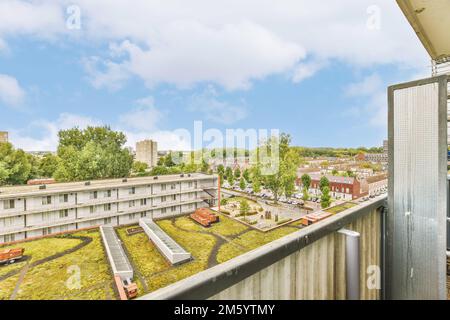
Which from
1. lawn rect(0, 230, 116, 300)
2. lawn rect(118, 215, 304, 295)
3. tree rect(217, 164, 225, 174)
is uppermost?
tree rect(217, 164, 225, 174)

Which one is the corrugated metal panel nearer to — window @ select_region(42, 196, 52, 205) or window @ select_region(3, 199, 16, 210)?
window @ select_region(42, 196, 52, 205)

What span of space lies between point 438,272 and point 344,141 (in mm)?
18160

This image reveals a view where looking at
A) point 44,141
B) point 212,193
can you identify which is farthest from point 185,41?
point 44,141

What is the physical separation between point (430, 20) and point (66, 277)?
737 centimetres

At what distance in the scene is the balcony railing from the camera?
42 cm

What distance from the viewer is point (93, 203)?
8.30 meters

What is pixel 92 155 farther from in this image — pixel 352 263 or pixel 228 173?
pixel 352 263

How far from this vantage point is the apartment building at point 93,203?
23.5 ft

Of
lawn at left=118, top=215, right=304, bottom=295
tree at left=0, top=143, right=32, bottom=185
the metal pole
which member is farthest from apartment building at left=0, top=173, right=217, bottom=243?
the metal pole

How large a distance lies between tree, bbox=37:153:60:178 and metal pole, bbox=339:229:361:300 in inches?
709

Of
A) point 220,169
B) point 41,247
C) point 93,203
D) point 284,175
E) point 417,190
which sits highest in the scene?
point 417,190

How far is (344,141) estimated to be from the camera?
16719 millimetres

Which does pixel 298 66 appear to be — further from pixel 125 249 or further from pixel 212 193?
pixel 125 249

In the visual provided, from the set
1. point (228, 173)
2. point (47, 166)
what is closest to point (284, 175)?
point (228, 173)
